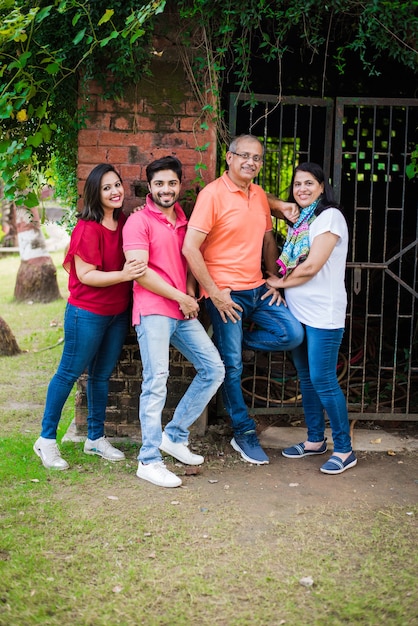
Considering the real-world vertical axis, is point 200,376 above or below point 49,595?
above

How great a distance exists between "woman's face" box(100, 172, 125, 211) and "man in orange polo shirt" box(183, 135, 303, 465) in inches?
18.5

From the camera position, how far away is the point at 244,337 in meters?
4.84

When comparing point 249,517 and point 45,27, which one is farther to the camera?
point 45,27

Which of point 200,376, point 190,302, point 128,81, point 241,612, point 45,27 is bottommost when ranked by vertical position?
point 241,612

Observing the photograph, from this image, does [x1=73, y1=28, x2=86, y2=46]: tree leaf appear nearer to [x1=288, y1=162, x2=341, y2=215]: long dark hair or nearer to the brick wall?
the brick wall

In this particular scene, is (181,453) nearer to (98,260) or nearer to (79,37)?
(98,260)

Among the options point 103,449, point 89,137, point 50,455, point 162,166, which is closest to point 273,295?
point 162,166

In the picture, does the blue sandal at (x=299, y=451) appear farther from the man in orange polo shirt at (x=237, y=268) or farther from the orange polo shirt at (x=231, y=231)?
the orange polo shirt at (x=231, y=231)

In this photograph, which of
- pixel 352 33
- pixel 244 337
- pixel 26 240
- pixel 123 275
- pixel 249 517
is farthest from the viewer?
pixel 26 240

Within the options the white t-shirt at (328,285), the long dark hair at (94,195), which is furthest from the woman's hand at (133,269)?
the white t-shirt at (328,285)

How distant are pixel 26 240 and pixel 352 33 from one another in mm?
7606

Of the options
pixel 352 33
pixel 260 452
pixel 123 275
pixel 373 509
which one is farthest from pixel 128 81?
pixel 373 509

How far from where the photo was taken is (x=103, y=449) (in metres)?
4.69

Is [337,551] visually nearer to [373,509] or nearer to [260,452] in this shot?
[373,509]
